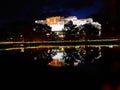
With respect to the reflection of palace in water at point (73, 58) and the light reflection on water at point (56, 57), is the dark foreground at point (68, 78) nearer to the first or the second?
the light reflection on water at point (56, 57)

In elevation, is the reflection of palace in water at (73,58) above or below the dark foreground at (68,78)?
above

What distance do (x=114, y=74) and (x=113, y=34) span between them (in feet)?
101

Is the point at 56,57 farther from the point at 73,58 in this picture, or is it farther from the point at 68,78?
the point at 68,78

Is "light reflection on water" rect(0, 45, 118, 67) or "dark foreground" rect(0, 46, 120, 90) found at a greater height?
"light reflection on water" rect(0, 45, 118, 67)

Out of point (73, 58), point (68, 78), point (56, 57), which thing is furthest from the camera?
point (56, 57)

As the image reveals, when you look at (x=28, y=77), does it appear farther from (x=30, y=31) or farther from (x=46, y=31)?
(x=46, y=31)

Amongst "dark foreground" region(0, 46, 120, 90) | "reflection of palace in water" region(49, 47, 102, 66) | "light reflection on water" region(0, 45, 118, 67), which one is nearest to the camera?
"dark foreground" region(0, 46, 120, 90)

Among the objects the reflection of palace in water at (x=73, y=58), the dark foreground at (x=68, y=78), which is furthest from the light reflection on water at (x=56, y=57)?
the dark foreground at (x=68, y=78)

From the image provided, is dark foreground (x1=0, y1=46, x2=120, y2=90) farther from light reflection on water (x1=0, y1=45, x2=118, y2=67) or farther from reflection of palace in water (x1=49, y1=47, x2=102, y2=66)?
reflection of palace in water (x1=49, y1=47, x2=102, y2=66)

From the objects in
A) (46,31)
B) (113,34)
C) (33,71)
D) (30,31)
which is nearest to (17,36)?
(30,31)

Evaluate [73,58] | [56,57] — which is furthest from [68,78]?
[56,57]

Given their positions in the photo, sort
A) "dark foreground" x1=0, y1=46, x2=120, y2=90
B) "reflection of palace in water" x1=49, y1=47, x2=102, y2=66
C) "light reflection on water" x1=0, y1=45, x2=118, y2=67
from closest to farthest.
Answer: "dark foreground" x1=0, y1=46, x2=120, y2=90 → "reflection of palace in water" x1=49, y1=47, x2=102, y2=66 → "light reflection on water" x1=0, y1=45, x2=118, y2=67

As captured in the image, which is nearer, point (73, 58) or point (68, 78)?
point (68, 78)

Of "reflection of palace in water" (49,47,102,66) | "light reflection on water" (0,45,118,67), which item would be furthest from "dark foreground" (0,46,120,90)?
"reflection of palace in water" (49,47,102,66)
